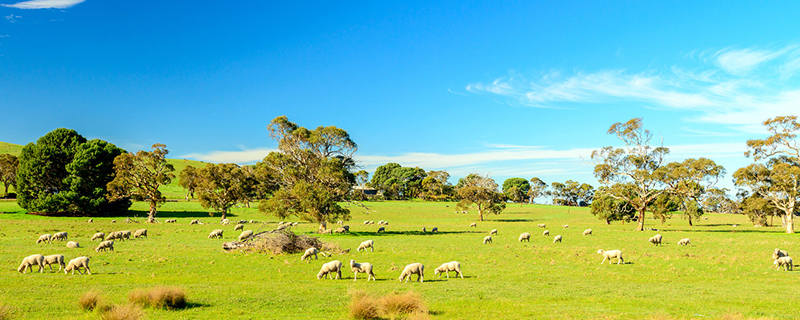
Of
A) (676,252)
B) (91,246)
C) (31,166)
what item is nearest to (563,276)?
(676,252)

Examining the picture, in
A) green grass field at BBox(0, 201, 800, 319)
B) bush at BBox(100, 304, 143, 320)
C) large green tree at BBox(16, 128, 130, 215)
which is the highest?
large green tree at BBox(16, 128, 130, 215)

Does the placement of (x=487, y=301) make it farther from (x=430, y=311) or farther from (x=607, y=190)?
(x=607, y=190)

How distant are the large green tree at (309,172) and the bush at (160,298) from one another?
111 feet

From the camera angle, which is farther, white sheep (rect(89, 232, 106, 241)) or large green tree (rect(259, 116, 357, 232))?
large green tree (rect(259, 116, 357, 232))

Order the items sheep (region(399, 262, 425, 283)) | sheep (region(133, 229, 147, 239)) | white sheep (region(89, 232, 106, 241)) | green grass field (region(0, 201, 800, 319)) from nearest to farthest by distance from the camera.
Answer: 1. green grass field (region(0, 201, 800, 319))
2. sheep (region(399, 262, 425, 283))
3. white sheep (region(89, 232, 106, 241))
4. sheep (region(133, 229, 147, 239))

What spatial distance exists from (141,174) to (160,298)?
68300 millimetres

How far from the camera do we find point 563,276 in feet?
84.5

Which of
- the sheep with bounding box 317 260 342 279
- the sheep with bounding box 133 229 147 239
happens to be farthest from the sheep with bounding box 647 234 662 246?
the sheep with bounding box 133 229 147 239

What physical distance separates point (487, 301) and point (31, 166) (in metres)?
89.4

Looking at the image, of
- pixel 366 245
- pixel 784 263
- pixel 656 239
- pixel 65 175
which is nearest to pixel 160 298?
pixel 366 245

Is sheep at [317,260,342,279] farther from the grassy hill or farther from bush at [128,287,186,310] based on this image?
the grassy hill

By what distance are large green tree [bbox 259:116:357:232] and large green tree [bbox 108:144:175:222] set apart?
1119 inches

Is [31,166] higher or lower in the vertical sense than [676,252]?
higher

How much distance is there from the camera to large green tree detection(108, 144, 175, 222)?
7469 cm
